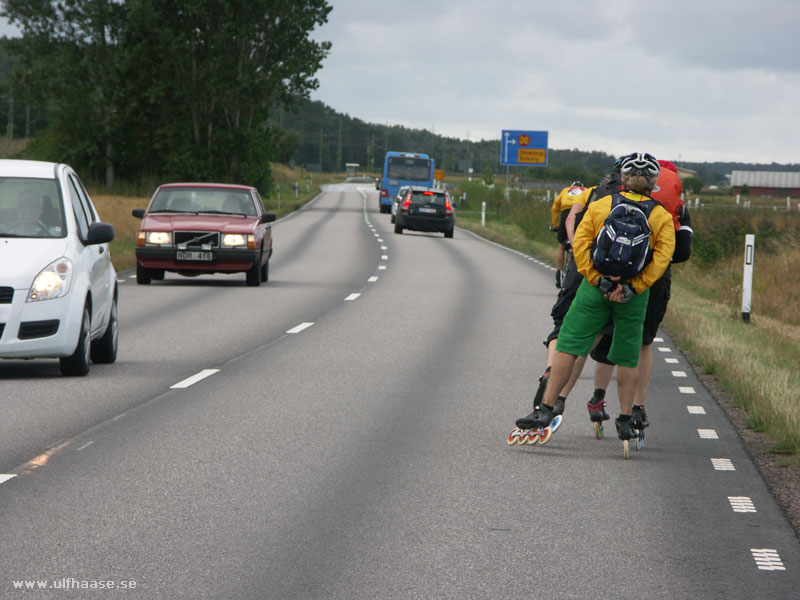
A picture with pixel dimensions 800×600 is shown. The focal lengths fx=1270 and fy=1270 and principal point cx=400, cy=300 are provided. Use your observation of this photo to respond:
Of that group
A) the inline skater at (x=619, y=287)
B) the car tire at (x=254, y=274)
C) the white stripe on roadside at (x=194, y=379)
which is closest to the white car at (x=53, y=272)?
the white stripe on roadside at (x=194, y=379)

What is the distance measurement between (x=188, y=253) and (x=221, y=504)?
14.0 meters

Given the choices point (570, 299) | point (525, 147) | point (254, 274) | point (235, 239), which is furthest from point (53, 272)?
point (525, 147)

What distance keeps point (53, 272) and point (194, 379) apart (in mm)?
1391

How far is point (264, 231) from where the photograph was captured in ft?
67.3

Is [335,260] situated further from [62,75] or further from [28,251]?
[62,75]

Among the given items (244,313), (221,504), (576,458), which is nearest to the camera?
(221,504)

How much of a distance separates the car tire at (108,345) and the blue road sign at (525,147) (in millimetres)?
67447

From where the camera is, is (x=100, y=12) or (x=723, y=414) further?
(x=100, y=12)

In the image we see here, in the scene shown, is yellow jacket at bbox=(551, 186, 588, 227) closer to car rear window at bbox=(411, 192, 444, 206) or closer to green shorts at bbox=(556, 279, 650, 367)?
green shorts at bbox=(556, 279, 650, 367)

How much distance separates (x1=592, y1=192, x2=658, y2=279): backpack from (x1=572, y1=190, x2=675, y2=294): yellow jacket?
0.18 ft

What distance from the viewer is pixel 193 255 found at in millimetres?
19562

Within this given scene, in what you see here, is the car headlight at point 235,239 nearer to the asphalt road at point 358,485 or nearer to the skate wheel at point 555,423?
the asphalt road at point 358,485

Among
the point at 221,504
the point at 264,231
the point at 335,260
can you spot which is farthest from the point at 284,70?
the point at 221,504

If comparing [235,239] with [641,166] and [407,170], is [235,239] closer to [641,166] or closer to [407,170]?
[641,166]
